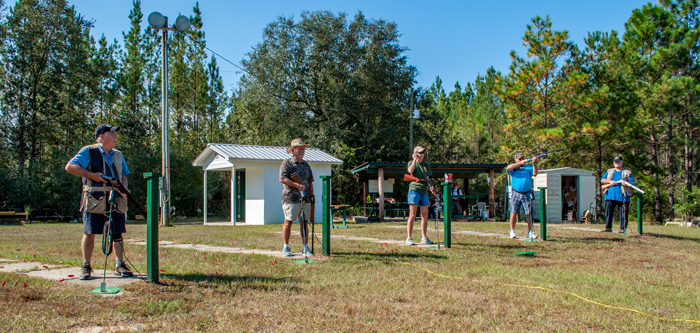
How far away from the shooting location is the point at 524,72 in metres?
20.0

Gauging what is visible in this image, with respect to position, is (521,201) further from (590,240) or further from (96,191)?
(96,191)

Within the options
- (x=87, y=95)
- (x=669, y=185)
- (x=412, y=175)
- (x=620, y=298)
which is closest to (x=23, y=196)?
(x=87, y=95)

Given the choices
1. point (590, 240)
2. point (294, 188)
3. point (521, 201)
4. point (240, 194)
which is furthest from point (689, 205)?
point (294, 188)

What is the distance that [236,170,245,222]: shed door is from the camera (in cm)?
1817

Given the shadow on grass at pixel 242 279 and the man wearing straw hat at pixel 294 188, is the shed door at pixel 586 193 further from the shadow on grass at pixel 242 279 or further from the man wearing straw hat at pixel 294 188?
the shadow on grass at pixel 242 279

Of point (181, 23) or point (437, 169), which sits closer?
point (181, 23)

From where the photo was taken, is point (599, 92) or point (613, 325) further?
point (599, 92)

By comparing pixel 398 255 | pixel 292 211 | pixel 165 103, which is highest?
pixel 165 103

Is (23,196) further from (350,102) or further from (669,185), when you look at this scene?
(669,185)

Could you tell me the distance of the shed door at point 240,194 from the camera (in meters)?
18.2

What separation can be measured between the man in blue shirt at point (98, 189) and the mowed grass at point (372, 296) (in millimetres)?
482

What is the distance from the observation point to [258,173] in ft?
55.4

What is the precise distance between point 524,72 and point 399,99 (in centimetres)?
1099

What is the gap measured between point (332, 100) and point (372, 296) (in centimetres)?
2430
